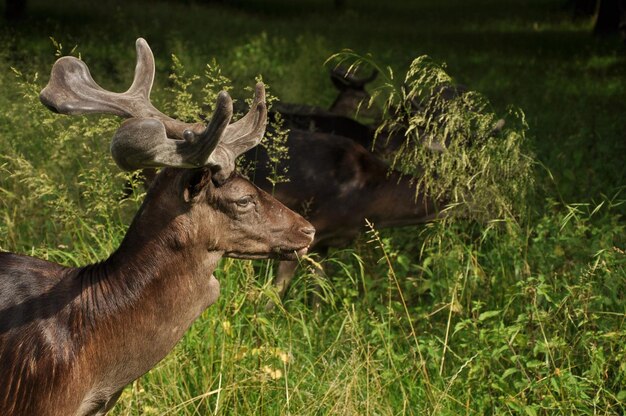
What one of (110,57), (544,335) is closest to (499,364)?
(544,335)

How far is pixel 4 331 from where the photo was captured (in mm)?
4324

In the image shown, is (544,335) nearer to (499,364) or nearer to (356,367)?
(499,364)

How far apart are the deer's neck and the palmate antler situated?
1.21ft

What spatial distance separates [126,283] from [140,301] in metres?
0.09

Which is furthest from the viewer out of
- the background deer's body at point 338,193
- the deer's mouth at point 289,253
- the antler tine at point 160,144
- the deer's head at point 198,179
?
the background deer's body at point 338,193

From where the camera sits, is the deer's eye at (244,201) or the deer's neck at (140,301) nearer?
the deer's neck at (140,301)

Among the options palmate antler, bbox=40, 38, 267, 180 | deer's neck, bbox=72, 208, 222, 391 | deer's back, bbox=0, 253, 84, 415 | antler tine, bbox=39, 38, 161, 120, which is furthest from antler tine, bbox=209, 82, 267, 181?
deer's back, bbox=0, 253, 84, 415

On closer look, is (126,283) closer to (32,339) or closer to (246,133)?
(32,339)

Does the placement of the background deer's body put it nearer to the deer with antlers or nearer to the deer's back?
the deer with antlers

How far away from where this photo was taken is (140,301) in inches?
175

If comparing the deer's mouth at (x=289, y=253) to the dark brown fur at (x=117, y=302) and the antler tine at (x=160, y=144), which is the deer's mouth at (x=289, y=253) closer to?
the dark brown fur at (x=117, y=302)

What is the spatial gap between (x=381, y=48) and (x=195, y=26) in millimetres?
4213

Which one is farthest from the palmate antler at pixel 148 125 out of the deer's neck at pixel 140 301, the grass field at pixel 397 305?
the grass field at pixel 397 305

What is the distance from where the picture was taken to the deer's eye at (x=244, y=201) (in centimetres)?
459
